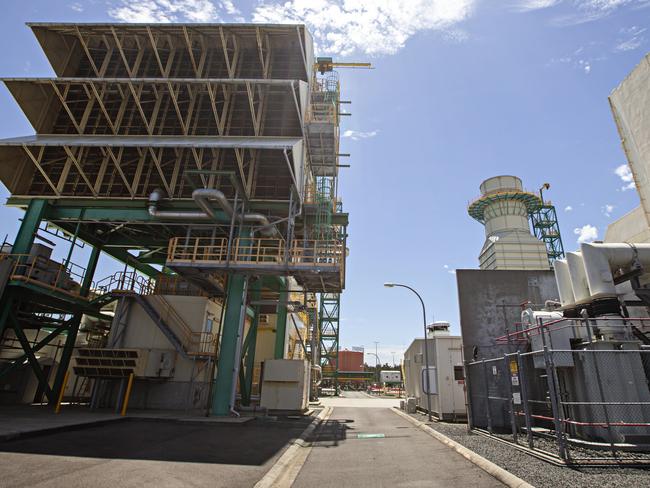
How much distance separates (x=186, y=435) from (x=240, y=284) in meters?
8.88

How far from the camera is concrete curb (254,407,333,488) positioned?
7.05m

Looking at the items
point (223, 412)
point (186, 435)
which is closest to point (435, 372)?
point (223, 412)

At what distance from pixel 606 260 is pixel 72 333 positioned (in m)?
28.8

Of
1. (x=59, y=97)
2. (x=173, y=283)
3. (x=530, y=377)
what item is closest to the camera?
(x=530, y=377)

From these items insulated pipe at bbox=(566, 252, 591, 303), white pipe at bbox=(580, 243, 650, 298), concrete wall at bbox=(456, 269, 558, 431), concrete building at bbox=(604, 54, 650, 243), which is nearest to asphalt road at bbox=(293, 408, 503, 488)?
concrete wall at bbox=(456, 269, 558, 431)

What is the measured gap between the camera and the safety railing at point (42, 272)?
19.4 meters

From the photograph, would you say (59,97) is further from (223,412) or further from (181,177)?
(223,412)

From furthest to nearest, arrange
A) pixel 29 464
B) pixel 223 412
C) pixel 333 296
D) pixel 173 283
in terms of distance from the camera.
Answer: pixel 333 296
pixel 173 283
pixel 223 412
pixel 29 464

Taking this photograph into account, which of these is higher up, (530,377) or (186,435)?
(530,377)

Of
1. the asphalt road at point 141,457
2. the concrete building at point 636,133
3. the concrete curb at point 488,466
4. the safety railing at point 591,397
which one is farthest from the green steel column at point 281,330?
the concrete building at point 636,133

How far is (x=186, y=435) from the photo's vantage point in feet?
41.5

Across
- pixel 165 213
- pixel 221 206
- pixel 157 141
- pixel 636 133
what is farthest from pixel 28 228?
pixel 636 133

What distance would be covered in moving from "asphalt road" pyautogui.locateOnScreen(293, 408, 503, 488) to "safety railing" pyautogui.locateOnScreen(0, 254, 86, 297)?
17379 millimetres

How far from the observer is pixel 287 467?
28.8 feet
